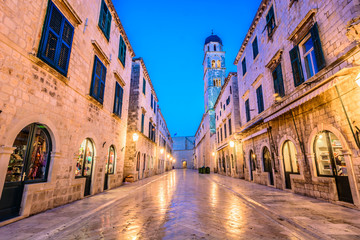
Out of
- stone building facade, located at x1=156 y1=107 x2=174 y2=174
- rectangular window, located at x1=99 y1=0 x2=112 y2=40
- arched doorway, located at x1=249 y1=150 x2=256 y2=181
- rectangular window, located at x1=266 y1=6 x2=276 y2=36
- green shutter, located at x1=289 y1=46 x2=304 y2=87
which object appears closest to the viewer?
green shutter, located at x1=289 y1=46 x2=304 y2=87

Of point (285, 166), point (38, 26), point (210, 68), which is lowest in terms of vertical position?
point (285, 166)

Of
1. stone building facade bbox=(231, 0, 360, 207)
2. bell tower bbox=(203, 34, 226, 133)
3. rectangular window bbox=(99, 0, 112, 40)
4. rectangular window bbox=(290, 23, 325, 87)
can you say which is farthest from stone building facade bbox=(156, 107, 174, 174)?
rectangular window bbox=(290, 23, 325, 87)

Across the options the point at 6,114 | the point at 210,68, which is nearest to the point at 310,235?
the point at 6,114

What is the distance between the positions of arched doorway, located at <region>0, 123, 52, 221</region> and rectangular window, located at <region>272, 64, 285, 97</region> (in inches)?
425

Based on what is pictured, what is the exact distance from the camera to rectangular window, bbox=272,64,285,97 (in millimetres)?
9625

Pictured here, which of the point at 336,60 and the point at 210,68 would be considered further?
the point at 210,68

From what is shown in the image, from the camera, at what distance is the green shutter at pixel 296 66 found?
790 cm

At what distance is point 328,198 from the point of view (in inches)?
252

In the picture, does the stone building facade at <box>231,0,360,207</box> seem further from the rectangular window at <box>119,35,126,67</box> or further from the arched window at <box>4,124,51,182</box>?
the rectangular window at <box>119,35,126,67</box>

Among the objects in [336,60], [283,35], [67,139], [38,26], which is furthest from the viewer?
[283,35]

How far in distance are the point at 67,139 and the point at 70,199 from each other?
2.24 meters

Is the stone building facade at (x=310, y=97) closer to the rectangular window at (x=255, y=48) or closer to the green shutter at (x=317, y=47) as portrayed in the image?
the green shutter at (x=317, y=47)

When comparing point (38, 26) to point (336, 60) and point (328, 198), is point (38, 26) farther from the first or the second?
point (328, 198)

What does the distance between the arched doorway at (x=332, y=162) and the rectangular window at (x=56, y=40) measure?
32.4 feet
